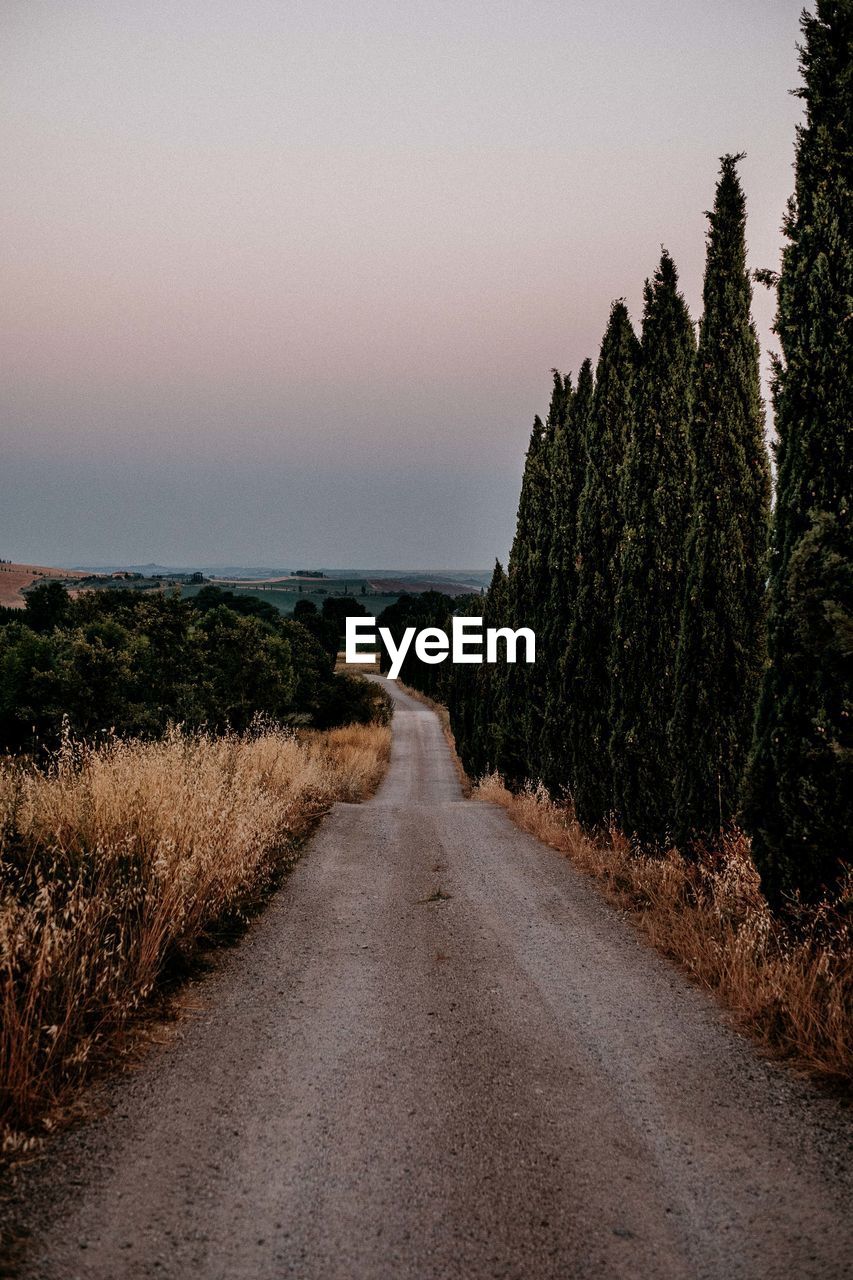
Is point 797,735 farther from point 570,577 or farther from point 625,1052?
point 570,577

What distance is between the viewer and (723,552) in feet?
24.0

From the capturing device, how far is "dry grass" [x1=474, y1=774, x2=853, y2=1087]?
12.6 ft

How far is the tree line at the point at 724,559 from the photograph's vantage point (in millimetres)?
4852

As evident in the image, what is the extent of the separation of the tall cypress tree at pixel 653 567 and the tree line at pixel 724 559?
0.08ft

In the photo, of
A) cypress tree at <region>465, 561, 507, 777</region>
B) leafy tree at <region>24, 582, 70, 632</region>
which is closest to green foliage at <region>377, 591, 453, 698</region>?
cypress tree at <region>465, 561, 507, 777</region>

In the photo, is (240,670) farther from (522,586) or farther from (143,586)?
(143,586)

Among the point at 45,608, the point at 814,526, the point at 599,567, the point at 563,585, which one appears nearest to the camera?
the point at 814,526

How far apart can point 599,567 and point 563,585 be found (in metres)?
2.54

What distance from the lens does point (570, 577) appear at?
1319 cm

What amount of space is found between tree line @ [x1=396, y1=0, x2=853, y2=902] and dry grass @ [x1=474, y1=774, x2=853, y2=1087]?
311 mm

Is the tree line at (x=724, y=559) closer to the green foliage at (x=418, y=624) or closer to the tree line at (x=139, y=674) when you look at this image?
the tree line at (x=139, y=674)

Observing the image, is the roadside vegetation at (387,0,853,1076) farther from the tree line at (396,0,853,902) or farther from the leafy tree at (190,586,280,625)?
the leafy tree at (190,586,280,625)

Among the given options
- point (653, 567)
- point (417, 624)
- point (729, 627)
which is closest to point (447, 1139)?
point (729, 627)

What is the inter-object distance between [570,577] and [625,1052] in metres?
10.1
